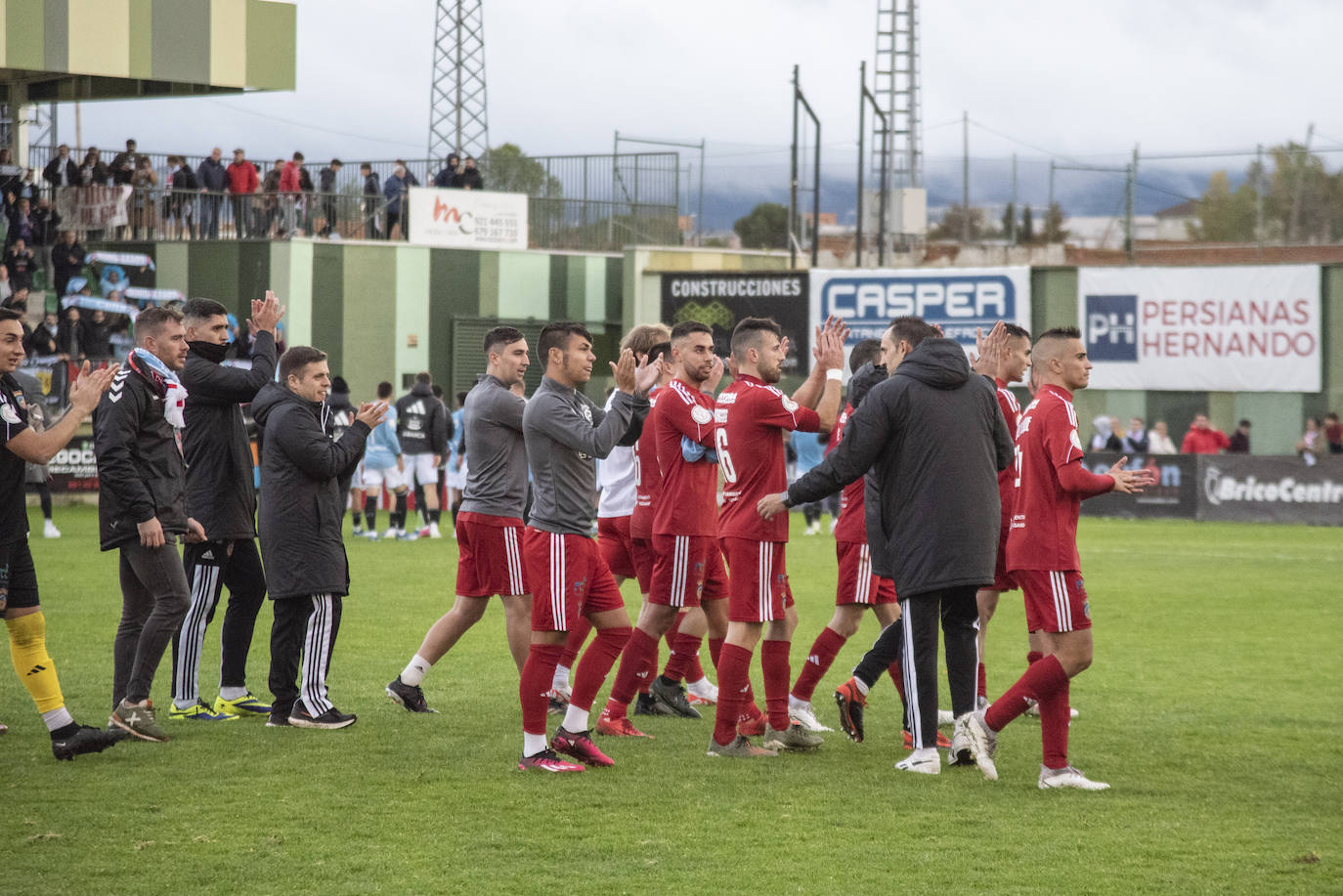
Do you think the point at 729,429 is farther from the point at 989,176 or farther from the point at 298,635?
the point at 989,176

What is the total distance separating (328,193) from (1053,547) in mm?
28210

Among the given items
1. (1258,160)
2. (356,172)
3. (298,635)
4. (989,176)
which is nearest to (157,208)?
(356,172)

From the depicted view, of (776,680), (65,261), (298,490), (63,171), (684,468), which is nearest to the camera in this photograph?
(776,680)

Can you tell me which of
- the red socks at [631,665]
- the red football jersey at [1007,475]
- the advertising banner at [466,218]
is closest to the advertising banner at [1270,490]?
the advertising banner at [466,218]

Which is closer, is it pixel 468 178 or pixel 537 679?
pixel 537 679

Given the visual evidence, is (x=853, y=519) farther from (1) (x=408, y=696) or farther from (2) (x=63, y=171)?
(2) (x=63, y=171)

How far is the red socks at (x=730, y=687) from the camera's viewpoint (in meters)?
7.46

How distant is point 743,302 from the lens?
3303 cm

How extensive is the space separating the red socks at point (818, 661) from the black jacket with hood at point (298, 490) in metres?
2.58

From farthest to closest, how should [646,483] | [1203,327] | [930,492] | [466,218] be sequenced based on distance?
1. [466,218]
2. [1203,327]
3. [646,483]
4. [930,492]

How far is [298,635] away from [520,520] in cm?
139

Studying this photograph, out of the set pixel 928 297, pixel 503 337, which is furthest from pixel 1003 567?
pixel 928 297

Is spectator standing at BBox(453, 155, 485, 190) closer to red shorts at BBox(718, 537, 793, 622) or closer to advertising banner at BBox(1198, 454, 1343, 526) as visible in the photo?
advertising banner at BBox(1198, 454, 1343, 526)

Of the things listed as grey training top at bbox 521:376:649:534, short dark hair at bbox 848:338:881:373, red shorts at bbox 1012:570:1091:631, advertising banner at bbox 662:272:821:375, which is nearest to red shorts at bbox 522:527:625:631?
grey training top at bbox 521:376:649:534
